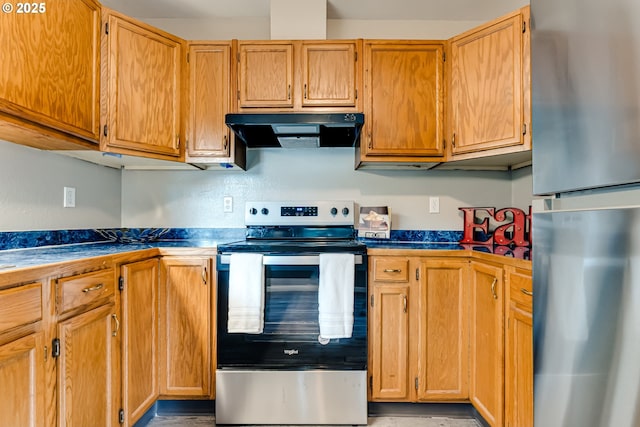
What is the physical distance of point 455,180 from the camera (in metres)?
2.39

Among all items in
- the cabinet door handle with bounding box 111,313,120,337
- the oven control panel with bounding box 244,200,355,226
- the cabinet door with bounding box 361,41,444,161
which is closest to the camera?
the cabinet door handle with bounding box 111,313,120,337

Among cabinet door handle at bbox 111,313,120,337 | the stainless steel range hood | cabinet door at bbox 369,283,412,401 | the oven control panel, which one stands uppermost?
the stainless steel range hood

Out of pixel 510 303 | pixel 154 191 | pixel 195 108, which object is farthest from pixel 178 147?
pixel 510 303

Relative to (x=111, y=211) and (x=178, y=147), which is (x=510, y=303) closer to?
(x=178, y=147)

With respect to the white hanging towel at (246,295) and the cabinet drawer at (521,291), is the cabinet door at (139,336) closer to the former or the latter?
the white hanging towel at (246,295)

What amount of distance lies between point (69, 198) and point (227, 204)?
0.90 m

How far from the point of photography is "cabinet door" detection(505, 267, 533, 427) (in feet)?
4.36

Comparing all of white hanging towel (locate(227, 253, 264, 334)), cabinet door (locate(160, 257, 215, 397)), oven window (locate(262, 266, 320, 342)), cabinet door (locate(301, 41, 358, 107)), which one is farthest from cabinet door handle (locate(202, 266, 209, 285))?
cabinet door (locate(301, 41, 358, 107))

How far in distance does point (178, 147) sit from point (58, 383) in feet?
4.32

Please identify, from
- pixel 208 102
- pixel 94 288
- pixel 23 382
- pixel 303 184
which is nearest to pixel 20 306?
pixel 23 382

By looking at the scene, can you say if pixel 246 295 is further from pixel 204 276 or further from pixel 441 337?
pixel 441 337

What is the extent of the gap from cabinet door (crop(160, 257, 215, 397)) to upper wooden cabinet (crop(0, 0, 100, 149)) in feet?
2.60

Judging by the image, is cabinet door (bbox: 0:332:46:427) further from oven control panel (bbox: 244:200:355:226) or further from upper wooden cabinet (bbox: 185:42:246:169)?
oven control panel (bbox: 244:200:355:226)

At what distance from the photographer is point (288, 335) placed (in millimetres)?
1780
